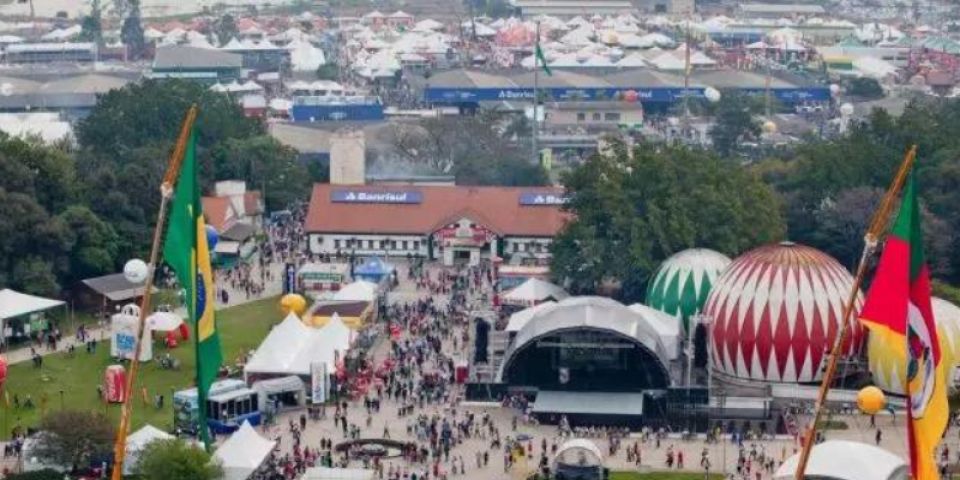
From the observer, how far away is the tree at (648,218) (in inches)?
1980

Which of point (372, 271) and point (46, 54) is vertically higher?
point (46, 54)

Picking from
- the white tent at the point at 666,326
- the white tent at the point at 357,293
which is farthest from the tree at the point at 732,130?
the white tent at the point at 666,326

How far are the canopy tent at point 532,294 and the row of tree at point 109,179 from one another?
10970 millimetres

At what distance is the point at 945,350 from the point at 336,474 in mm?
14442

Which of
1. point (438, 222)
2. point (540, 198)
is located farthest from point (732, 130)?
point (438, 222)

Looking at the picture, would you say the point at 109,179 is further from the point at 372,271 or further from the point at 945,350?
the point at 945,350

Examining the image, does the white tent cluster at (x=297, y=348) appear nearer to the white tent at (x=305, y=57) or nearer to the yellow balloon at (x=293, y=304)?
the yellow balloon at (x=293, y=304)

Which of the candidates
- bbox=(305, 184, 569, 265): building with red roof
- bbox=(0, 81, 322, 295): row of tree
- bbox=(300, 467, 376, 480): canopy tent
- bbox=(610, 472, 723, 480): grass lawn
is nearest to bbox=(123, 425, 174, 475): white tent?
bbox=(300, 467, 376, 480): canopy tent

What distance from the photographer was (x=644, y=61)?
111m

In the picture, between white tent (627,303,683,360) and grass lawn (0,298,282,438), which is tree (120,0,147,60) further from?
white tent (627,303,683,360)

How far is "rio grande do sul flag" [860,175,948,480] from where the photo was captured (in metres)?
18.8

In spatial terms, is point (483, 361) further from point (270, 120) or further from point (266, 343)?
point (270, 120)

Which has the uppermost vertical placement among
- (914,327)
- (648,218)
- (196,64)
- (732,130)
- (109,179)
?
(196,64)

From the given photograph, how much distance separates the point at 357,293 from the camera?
49719 mm
